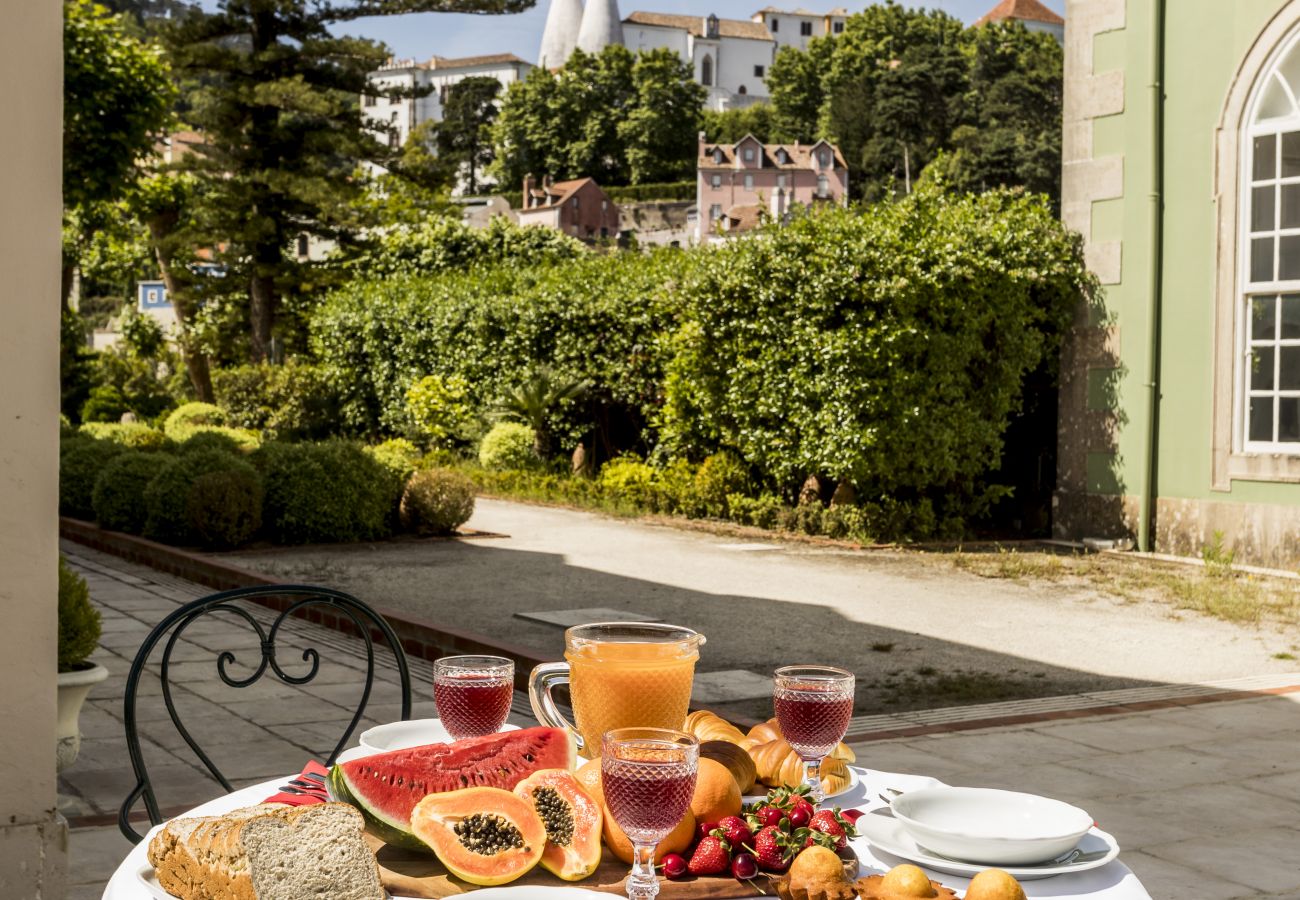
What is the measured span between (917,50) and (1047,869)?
75.5m

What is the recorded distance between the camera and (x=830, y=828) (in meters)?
1.83

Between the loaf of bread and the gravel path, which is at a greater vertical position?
the loaf of bread

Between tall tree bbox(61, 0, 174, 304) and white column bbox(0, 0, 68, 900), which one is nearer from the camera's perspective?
white column bbox(0, 0, 68, 900)

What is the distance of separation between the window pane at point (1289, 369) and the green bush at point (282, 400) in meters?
16.1

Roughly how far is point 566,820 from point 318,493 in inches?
421

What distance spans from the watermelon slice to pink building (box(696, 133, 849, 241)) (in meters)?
82.2

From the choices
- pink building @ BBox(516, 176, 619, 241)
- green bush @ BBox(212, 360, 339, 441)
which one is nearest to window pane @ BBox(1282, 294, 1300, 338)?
green bush @ BBox(212, 360, 339, 441)

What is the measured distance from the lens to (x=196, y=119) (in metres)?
25.2

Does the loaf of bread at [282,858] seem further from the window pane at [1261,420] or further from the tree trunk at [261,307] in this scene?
the tree trunk at [261,307]

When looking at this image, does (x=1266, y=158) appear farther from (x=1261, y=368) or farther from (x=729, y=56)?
(x=729, y=56)

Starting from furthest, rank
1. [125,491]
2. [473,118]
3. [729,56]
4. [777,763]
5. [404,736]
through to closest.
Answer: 1. [729,56]
2. [473,118]
3. [125,491]
4. [404,736]
5. [777,763]

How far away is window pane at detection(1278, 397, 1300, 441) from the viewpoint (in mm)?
11273

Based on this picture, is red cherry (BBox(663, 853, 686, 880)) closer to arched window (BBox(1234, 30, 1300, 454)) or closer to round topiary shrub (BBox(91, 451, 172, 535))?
arched window (BBox(1234, 30, 1300, 454))

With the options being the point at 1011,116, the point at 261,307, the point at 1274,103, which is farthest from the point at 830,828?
the point at 1011,116
